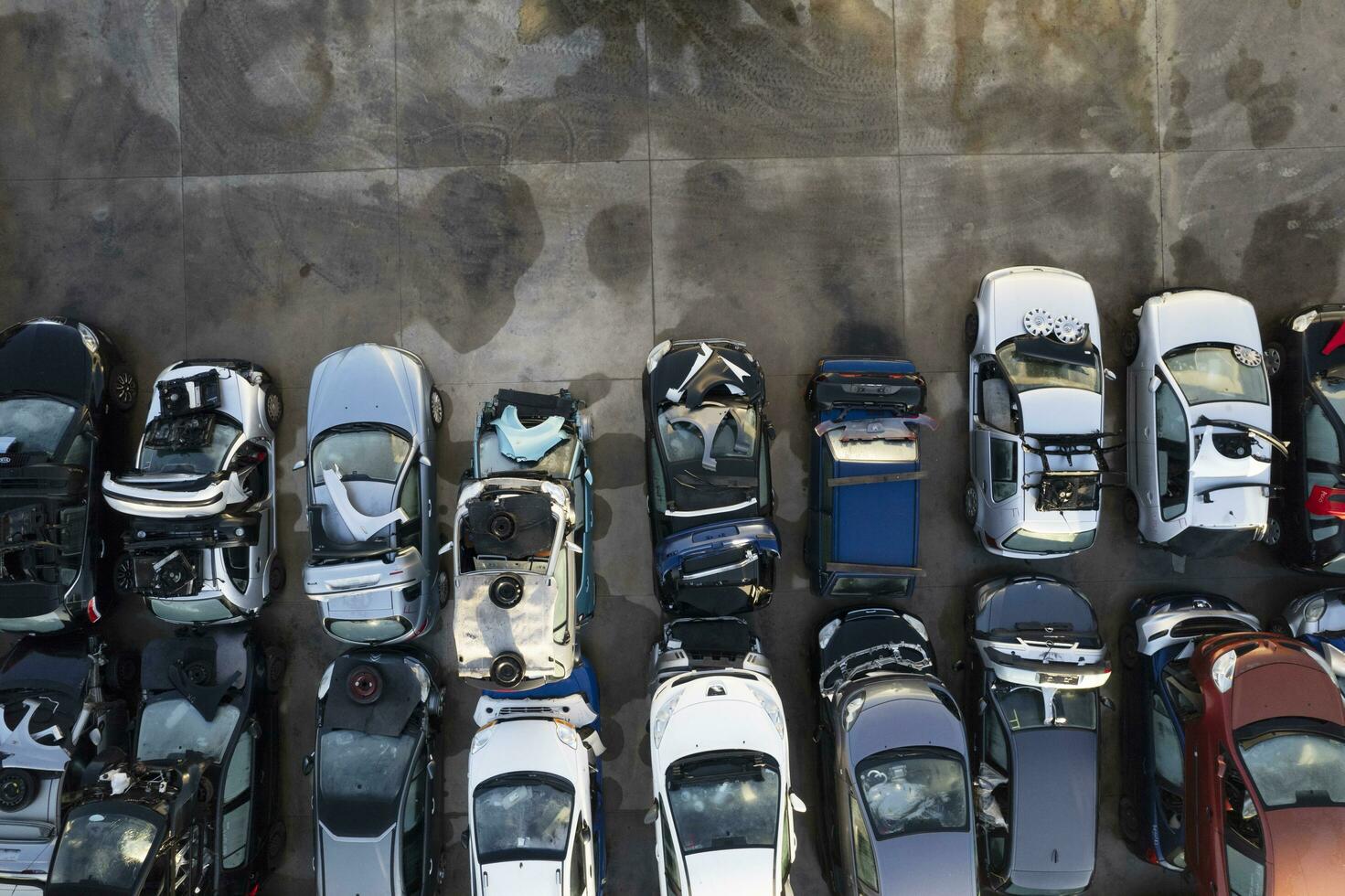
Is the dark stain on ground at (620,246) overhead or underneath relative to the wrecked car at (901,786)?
overhead

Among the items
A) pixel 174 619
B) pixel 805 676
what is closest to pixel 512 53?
pixel 174 619

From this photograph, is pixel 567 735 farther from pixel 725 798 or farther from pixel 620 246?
pixel 620 246

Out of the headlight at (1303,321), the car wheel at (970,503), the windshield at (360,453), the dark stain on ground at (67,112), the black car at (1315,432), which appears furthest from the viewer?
the dark stain on ground at (67,112)

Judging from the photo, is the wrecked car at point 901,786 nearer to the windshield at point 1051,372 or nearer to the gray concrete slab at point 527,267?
the windshield at point 1051,372

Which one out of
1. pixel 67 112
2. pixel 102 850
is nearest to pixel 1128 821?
pixel 102 850

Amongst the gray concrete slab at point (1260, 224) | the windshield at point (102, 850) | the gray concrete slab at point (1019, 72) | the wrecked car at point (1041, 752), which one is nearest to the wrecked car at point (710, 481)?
the wrecked car at point (1041, 752)

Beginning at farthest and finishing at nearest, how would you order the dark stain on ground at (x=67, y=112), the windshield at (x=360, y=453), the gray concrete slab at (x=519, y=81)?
1. the dark stain on ground at (x=67, y=112)
2. the gray concrete slab at (x=519, y=81)
3. the windshield at (x=360, y=453)
